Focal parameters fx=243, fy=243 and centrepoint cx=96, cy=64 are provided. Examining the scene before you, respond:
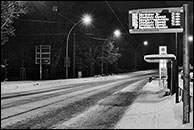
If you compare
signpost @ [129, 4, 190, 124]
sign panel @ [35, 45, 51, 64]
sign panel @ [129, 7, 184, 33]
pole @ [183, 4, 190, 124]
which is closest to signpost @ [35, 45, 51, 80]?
sign panel @ [35, 45, 51, 64]

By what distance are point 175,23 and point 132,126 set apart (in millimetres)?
6021

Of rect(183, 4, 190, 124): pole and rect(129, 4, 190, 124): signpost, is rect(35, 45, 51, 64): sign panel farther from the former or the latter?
rect(183, 4, 190, 124): pole

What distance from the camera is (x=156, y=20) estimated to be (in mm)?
11414

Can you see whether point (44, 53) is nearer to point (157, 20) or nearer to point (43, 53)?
point (43, 53)

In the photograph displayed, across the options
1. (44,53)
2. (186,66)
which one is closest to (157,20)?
(186,66)

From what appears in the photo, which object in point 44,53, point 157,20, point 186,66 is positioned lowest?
point 186,66

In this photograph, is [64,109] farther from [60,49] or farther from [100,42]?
[100,42]

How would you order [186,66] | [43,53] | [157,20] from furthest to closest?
[43,53], [157,20], [186,66]

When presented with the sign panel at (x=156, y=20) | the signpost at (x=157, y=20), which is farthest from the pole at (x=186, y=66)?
the sign panel at (x=156, y=20)

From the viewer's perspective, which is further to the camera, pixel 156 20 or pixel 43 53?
pixel 43 53

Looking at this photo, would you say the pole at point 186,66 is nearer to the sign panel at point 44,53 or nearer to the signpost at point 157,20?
the signpost at point 157,20

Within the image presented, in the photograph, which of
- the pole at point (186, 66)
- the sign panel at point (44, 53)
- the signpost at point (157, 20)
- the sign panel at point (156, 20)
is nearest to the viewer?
the pole at point (186, 66)

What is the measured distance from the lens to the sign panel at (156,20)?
10.6 m

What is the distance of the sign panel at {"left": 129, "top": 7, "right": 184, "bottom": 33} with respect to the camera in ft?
34.9
